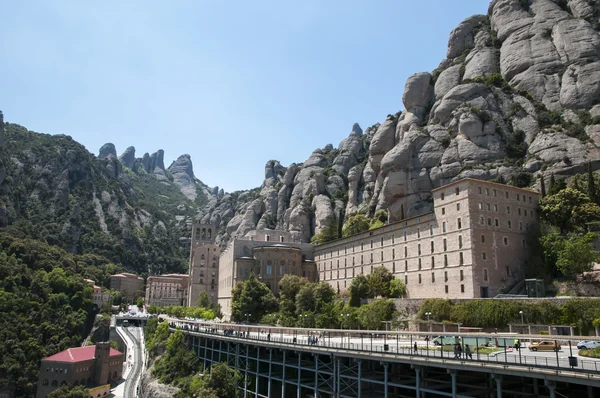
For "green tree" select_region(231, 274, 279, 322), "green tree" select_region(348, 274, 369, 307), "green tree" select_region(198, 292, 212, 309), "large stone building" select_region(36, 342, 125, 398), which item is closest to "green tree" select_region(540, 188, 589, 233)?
"green tree" select_region(348, 274, 369, 307)

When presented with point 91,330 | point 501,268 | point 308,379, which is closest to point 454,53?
point 501,268

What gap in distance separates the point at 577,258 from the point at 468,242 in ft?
36.4

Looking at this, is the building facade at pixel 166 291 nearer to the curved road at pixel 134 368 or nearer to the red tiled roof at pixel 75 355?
the curved road at pixel 134 368

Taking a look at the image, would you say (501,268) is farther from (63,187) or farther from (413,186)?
(63,187)

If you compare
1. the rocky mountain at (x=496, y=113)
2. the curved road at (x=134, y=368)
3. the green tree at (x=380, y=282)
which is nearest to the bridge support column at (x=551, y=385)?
the green tree at (x=380, y=282)

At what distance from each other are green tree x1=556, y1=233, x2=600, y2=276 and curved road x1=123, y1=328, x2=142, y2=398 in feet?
187

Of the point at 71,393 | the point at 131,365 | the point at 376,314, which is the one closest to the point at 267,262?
the point at 131,365

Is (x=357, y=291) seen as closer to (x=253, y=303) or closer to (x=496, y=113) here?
(x=253, y=303)

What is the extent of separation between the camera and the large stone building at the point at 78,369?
69250 mm

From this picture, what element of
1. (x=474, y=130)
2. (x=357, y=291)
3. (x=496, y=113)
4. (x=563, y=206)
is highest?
(x=496, y=113)

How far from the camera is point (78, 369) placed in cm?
7019

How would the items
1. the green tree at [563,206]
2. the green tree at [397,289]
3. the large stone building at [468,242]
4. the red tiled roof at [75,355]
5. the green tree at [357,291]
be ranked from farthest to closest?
the red tiled roof at [75,355]
the green tree at [357,291]
the green tree at [397,289]
the green tree at [563,206]
the large stone building at [468,242]

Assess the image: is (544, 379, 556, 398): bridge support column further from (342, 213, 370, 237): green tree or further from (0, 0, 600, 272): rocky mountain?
(342, 213, 370, 237): green tree

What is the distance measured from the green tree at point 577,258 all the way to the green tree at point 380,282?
22433 millimetres
